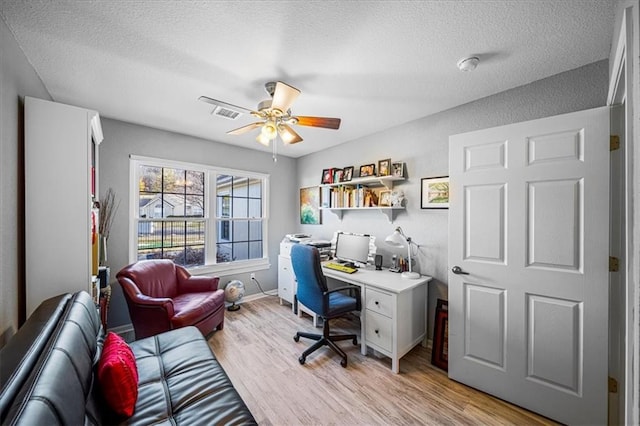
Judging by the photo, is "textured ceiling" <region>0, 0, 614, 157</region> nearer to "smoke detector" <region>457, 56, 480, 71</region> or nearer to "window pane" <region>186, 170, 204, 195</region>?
"smoke detector" <region>457, 56, 480, 71</region>

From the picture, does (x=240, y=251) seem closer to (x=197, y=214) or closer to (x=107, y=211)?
(x=197, y=214)

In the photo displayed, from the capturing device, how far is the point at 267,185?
166 inches

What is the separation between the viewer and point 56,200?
1622mm

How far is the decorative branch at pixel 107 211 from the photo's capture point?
2.66 metres

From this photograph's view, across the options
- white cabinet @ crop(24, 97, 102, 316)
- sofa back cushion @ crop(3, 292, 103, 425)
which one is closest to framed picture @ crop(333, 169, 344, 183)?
white cabinet @ crop(24, 97, 102, 316)

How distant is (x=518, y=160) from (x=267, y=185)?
337cm

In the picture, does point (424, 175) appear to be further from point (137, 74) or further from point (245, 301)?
point (245, 301)

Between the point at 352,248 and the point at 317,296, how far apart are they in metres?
0.94

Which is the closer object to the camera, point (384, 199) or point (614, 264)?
point (614, 264)

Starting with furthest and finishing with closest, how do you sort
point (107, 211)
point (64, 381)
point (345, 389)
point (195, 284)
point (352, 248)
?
1. point (352, 248)
2. point (195, 284)
3. point (107, 211)
4. point (345, 389)
5. point (64, 381)

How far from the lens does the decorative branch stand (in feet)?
8.73

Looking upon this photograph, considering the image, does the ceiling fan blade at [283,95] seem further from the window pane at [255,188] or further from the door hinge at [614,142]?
the window pane at [255,188]

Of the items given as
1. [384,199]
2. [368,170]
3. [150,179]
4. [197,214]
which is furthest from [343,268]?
[150,179]

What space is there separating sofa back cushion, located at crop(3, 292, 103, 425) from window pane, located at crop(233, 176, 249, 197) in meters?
2.71
